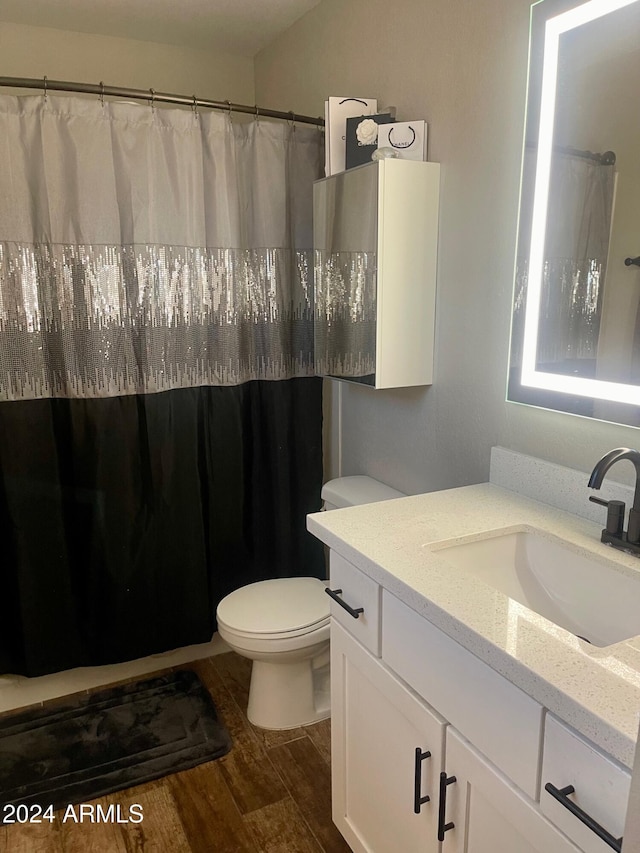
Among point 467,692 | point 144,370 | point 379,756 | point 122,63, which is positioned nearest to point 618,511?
point 467,692

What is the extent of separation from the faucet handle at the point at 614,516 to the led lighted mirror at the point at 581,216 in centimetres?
18

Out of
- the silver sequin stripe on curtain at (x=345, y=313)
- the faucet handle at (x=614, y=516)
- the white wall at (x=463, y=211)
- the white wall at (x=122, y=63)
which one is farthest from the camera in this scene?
the white wall at (x=122, y=63)

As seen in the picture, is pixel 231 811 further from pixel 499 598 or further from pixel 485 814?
pixel 499 598

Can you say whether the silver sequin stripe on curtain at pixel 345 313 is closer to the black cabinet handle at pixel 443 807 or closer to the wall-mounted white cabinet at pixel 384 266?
the wall-mounted white cabinet at pixel 384 266

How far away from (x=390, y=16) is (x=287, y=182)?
598 millimetres

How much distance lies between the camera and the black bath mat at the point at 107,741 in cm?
186

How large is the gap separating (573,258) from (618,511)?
58 cm

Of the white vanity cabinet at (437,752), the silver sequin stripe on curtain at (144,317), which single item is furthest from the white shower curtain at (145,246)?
the white vanity cabinet at (437,752)

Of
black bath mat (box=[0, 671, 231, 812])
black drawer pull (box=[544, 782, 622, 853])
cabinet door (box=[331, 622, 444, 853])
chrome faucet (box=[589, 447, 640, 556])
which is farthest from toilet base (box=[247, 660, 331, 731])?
black drawer pull (box=[544, 782, 622, 853])

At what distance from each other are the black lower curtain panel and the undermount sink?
1.15 metres

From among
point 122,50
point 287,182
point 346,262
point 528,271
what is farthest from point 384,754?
point 122,50

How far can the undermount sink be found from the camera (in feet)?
3.86

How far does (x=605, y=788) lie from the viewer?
0.80 m

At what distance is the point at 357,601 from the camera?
1.34 m
